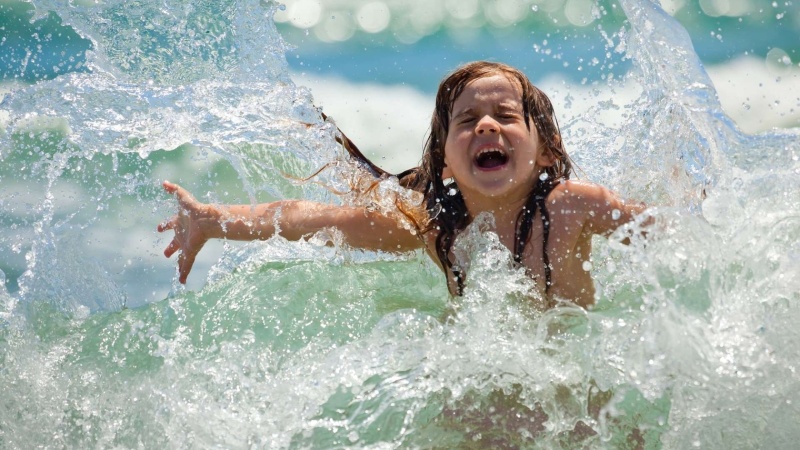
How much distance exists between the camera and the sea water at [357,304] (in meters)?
2.27

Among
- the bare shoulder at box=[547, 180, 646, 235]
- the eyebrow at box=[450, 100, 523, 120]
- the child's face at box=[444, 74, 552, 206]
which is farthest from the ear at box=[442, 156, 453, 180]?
the bare shoulder at box=[547, 180, 646, 235]

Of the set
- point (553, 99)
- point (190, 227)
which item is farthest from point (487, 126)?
point (553, 99)

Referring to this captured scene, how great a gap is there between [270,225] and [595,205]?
1.03 metres

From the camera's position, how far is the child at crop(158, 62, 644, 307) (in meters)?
2.91

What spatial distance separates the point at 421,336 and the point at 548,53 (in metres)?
4.14

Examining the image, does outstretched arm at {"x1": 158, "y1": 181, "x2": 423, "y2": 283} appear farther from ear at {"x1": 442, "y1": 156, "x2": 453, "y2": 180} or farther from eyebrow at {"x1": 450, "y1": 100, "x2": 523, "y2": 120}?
eyebrow at {"x1": 450, "y1": 100, "x2": 523, "y2": 120}

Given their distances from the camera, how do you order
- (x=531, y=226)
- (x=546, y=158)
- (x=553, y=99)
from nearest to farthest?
(x=531, y=226) → (x=546, y=158) → (x=553, y=99)

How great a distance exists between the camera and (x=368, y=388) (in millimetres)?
2395

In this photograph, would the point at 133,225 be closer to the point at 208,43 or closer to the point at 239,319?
the point at 208,43

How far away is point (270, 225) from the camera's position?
322cm

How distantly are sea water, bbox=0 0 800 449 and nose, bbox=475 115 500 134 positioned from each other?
33 centimetres

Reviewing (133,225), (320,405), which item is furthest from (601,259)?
(133,225)

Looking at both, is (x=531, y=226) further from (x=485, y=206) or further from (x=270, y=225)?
(x=270, y=225)

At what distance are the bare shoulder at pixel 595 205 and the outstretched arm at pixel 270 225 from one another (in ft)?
1.61
